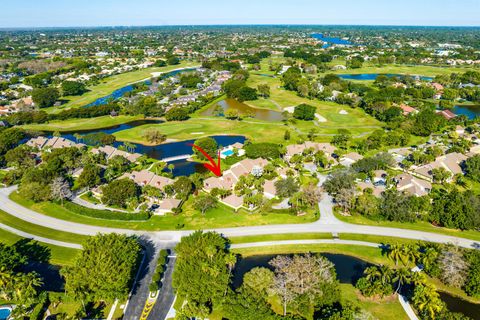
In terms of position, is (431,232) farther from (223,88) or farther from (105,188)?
(223,88)

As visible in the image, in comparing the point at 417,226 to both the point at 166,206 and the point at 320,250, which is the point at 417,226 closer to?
the point at 320,250

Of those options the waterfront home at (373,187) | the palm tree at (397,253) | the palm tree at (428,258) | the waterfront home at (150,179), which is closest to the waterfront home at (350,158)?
the waterfront home at (373,187)

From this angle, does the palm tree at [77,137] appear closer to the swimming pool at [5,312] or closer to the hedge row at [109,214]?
the hedge row at [109,214]

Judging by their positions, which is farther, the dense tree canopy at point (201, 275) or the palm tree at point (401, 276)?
the palm tree at point (401, 276)

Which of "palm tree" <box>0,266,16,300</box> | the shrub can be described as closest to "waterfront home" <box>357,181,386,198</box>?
the shrub

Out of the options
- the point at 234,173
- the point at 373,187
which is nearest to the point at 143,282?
the point at 234,173

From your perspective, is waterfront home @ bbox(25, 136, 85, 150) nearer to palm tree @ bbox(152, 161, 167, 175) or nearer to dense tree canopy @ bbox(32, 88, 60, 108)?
palm tree @ bbox(152, 161, 167, 175)
